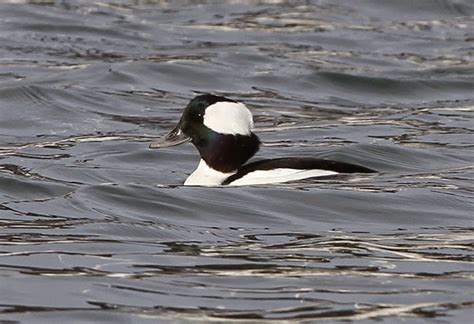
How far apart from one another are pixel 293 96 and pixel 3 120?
2693 mm

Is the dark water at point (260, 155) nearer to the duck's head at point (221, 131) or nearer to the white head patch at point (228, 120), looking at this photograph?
the duck's head at point (221, 131)

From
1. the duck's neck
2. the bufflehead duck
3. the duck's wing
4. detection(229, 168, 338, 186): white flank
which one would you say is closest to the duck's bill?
the bufflehead duck

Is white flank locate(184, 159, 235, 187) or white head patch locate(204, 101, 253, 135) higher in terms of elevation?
white head patch locate(204, 101, 253, 135)

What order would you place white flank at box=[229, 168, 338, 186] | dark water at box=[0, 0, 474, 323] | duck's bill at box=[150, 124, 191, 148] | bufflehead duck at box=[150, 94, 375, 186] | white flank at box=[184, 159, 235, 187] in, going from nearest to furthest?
dark water at box=[0, 0, 474, 323] → white flank at box=[229, 168, 338, 186] → white flank at box=[184, 159, 235, 187] → bufflehead duck at box=[150, 94, 375, 186] → duck's bill at box=[150, 124, 191, 148]

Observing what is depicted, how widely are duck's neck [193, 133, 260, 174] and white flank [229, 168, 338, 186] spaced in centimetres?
49

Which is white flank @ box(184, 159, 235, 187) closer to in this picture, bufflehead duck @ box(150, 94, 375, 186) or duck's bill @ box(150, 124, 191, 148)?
bufflehead duck @ box(150, 94, 375, 186)

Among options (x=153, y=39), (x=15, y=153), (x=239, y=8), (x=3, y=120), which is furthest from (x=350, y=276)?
(x=239, y=8)

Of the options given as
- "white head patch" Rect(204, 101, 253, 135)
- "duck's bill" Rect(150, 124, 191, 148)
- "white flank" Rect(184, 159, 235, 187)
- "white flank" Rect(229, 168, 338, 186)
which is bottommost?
"white flank" Rect(184, 159, 235, 187)

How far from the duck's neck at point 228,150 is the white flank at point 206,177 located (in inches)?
1.1

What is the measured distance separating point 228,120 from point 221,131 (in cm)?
9

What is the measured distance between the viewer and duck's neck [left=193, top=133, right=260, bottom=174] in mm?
10289

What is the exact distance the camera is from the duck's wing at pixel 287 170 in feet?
32.0

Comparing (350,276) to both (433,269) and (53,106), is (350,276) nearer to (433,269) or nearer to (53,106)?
(433,269)

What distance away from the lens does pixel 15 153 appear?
37.7 ft
